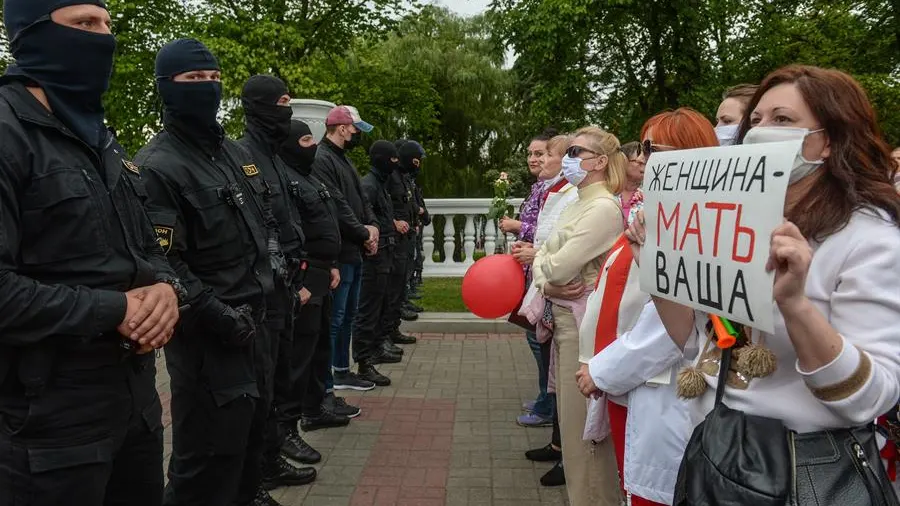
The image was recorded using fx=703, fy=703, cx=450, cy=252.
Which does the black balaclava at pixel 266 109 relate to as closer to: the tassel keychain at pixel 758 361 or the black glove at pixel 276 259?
the black glove at pixel 276 259

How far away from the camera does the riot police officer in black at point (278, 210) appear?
13.0 feet

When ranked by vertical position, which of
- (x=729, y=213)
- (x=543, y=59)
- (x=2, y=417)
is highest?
(x=543, y=59)

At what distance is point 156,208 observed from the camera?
297 centimetres

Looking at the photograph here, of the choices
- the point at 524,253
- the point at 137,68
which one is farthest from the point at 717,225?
the point at 137,68

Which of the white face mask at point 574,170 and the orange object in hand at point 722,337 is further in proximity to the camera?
the white face mask at point 574,170

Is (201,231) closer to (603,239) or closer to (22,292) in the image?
(22,292)

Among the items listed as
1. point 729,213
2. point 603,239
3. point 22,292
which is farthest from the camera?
point 603,239

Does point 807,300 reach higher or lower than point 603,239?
higher

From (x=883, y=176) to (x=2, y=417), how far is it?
100 inches

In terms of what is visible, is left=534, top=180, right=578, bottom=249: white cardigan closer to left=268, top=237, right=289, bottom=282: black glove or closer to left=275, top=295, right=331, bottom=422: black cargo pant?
left=275, top=295, right=331, bottom=422: black cargo pant

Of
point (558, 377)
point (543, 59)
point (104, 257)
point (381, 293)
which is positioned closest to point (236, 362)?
point (104, 257)

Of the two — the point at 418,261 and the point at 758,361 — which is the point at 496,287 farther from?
the point at 418,261

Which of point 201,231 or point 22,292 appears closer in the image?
point 22,292

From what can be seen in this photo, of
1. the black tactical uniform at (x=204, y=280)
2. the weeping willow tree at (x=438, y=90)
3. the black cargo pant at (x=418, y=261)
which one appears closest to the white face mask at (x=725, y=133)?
the black tactical uniform at (x=204, y=280)
